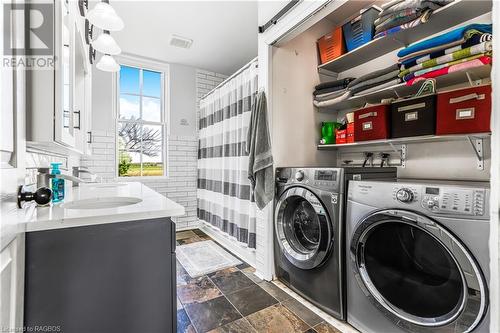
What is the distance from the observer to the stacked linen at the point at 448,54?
127cm

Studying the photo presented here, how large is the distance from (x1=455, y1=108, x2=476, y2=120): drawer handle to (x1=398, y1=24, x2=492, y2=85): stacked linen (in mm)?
248

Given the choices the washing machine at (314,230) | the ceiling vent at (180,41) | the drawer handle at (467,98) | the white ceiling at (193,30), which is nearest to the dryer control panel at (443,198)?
the washing machine at (314,230)

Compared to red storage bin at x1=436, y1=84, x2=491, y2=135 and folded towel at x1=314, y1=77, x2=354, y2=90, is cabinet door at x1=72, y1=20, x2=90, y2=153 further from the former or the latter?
red storage bin at x1=436, y1=84, x2=491, y2=135

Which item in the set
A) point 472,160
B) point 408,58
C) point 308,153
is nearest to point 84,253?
point 308,153

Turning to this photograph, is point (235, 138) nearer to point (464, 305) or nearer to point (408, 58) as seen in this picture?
point (408, 58)

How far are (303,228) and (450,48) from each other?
60.4 inches

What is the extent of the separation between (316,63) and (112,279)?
2321 mm

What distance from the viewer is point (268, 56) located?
2043mm

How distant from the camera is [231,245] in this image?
2.83 m

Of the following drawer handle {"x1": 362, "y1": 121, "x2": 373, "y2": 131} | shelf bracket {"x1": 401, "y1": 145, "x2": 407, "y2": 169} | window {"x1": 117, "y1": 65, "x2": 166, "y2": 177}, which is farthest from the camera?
window {"x1": 117, "y1": 65, "x2": 166, "y2": 177}

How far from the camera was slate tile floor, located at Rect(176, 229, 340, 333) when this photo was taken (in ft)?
4.94

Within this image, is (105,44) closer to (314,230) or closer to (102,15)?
(102,15)

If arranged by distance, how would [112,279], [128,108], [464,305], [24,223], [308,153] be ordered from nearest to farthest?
[24,223] < [112,279] < [464,305] < [308,153] < [128,108]

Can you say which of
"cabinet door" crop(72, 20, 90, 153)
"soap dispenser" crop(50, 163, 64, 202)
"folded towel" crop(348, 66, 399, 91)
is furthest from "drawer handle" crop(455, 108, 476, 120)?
"cabinet door" crop(72, 20, 90, 153)
